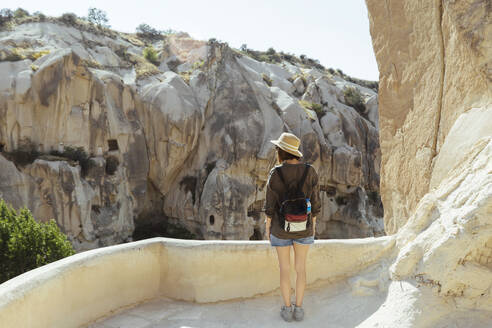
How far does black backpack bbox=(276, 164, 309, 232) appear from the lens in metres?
2.52

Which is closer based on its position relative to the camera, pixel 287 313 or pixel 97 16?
pixel 287 313

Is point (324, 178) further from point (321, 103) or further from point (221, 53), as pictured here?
point (221, 53)

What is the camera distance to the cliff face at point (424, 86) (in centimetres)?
300

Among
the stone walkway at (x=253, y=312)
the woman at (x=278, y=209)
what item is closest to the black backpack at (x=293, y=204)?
the woman at (x=278, y=209)

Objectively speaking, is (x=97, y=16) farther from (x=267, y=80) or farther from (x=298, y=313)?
(x=298, y=313)

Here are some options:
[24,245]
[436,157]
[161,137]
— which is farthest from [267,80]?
[436,157]

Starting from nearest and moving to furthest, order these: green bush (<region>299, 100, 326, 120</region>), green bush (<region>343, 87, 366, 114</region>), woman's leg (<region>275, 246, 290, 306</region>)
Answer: woman's leg (<region>275, 246, 290, 306</region>)
green bush (<region>299, 100, 326, 120</region>)
green bush (<region>343, 87, 366, 114</region>)

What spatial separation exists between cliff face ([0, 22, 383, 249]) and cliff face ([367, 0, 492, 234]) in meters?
12.6

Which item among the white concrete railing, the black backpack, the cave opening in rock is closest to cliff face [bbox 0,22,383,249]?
the cave opening in rock

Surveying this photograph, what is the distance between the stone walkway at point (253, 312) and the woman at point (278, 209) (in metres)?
0.15

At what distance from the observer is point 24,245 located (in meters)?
7.82

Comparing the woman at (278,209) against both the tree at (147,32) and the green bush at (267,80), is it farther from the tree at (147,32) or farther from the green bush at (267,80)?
the tree at (147,32)

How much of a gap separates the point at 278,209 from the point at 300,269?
43 cm

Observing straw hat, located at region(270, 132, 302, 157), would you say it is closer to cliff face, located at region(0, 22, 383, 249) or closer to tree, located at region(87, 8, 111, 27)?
cliff face, located at region(0, 22, 383, 249)
